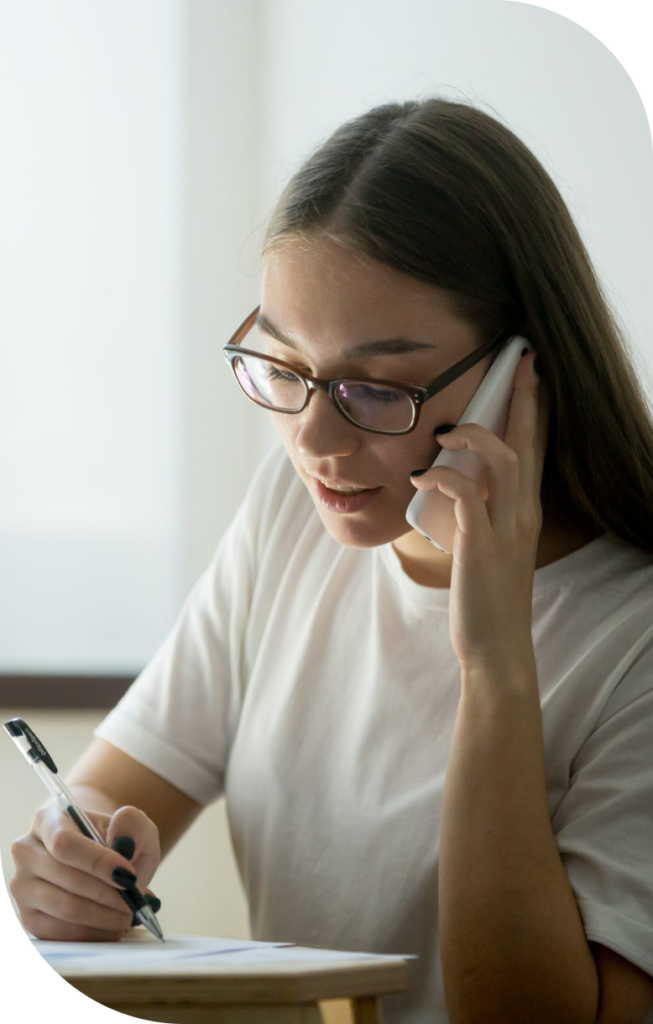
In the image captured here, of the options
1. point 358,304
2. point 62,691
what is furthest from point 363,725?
point 62,691

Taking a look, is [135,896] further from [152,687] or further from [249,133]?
[249,133]

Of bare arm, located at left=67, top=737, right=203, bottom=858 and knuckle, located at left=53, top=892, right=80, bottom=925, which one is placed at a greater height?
knuckle, located at left=53, top=892, right=80, bottom=925

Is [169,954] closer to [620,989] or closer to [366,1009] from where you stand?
[366,1009]

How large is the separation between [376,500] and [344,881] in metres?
0.41

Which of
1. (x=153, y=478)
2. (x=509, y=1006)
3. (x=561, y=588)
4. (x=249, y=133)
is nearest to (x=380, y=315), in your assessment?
(x=561, y=588)

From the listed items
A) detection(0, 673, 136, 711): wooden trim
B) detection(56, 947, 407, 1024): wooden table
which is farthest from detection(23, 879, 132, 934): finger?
detection(0, 673, 136, 711): wooden trim

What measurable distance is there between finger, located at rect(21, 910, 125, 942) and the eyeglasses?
52cm

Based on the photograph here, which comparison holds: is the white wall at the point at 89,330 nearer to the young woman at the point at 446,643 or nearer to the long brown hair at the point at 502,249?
the young woman at the point at 446,643

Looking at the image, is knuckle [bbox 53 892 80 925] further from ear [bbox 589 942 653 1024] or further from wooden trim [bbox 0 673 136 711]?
wooden trim [bbox 0 673 136 711]

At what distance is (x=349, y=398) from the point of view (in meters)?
0.96

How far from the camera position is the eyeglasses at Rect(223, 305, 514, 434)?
0.95 m

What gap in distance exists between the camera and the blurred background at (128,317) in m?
1.79

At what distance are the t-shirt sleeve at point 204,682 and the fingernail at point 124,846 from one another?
29 cm

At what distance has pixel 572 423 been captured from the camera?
3.38 feet
